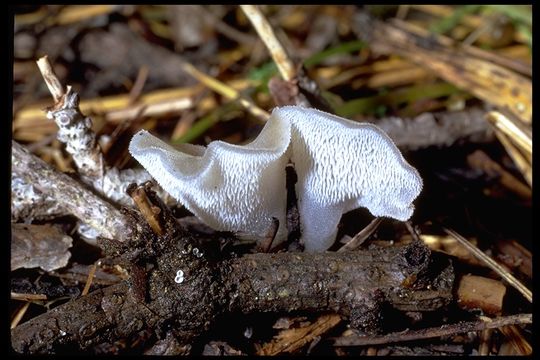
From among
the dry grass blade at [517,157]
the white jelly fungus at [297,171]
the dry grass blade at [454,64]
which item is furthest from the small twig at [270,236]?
the dry grass blade at [454,64]

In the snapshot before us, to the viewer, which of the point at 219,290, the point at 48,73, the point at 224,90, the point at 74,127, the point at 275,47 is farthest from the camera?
the point at 224,90

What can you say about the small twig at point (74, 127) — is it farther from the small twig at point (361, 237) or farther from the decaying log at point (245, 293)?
the small twig at point (361, 237)

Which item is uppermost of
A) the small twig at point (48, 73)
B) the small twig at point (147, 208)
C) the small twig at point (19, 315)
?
the small twig at point (48, 73)

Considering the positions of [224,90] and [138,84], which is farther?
[138,84]

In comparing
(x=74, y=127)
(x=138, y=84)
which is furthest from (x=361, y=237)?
(x=138, y=84)

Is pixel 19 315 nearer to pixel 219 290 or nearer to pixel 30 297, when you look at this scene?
pixel 30 297

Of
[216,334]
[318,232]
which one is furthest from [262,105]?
[216,334]
